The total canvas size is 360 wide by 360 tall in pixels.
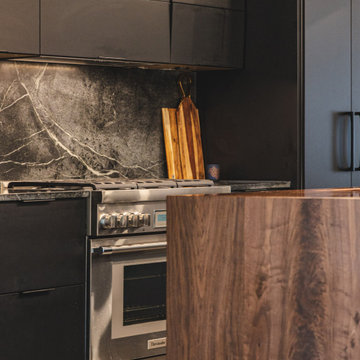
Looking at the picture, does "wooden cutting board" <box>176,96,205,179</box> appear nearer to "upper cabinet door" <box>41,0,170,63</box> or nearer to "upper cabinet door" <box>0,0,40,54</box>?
"upper cabinet door" <box>41,0,170,63</box>

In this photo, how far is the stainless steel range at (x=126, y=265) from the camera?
2900mm

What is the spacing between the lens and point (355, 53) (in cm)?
366

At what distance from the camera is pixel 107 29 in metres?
3.25

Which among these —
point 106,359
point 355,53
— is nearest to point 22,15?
point 106,359

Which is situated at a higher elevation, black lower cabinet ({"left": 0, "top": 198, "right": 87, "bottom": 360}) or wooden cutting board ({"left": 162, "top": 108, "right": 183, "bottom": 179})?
wooden cutting board ({"left": 162, "top": 108, "right": 183, "bottom": 179})

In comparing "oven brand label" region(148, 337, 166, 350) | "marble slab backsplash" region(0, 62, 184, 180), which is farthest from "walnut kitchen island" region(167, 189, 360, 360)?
"marble slab backsplash" region(0, 62, 184, 180)

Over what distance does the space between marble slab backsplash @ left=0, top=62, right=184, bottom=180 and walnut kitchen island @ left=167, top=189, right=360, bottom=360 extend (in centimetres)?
197

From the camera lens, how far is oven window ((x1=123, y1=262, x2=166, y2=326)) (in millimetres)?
3041

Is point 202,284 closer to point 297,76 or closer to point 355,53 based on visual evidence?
point 297,76

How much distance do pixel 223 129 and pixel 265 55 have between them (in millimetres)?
499

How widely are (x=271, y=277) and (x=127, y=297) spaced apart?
1.66m

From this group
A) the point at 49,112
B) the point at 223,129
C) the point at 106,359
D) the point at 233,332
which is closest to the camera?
the point at 233,332

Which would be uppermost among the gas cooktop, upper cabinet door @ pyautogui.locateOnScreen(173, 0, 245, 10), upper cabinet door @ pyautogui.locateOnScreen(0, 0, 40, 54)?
upper cabinet door @ pyautogui.locateOnScreen(173, 0, 245, 10)

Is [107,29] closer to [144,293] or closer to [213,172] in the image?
[213,172]
